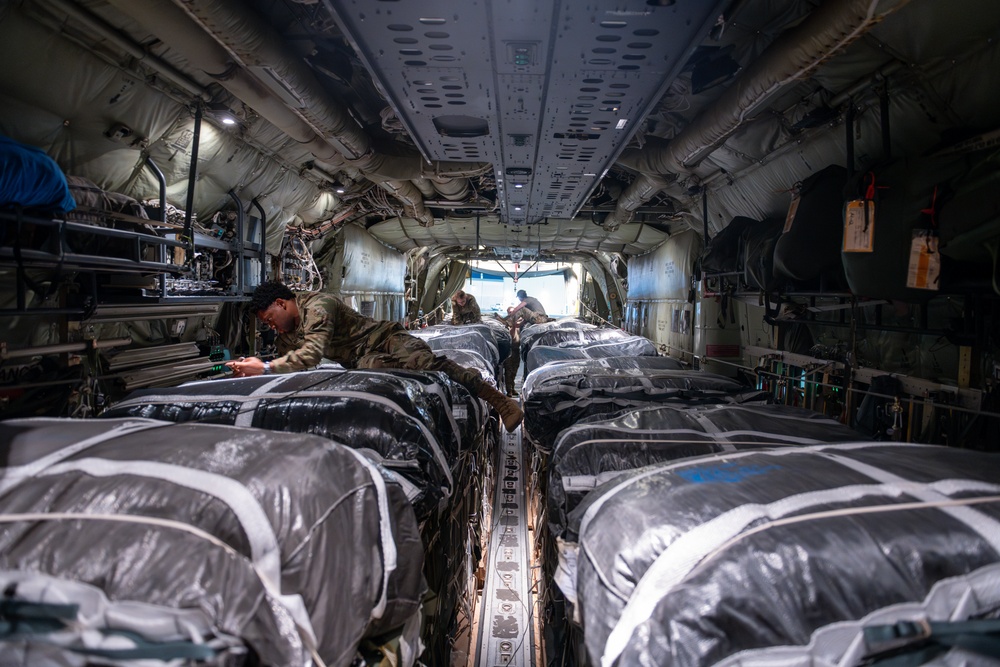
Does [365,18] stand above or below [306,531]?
above

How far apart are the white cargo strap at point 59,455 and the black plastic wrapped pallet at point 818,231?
3086 millimetres

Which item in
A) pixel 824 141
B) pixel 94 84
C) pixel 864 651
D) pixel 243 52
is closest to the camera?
pixel 864 651

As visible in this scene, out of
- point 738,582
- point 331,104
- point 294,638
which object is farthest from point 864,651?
point 331,104

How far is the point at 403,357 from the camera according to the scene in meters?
3.88

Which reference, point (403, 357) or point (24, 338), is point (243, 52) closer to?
point (24, 338)

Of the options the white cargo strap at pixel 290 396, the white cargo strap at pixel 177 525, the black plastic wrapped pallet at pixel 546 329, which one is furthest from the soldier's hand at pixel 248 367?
the black plastic wrapped pallet at pixel 546 329

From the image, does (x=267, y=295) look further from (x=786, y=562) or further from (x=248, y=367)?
(x=786, y=562)

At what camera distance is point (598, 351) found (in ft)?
22.0

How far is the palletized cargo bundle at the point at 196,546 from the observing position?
927mm

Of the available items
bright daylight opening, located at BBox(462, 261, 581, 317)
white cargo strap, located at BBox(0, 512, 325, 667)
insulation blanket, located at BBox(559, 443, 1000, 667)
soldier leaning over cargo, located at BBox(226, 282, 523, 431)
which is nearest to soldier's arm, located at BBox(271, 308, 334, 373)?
soldier leaning over cargo, located at BBox(226, 282, 523, 431)

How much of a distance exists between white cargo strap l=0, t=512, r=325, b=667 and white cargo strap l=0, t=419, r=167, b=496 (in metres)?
0.15

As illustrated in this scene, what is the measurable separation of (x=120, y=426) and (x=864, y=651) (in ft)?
6.73

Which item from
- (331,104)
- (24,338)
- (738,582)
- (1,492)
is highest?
(331,104)

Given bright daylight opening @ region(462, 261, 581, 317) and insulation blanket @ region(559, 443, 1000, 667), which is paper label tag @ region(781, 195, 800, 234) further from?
bright daylight opening @ region(462, 261, 581, 317)
